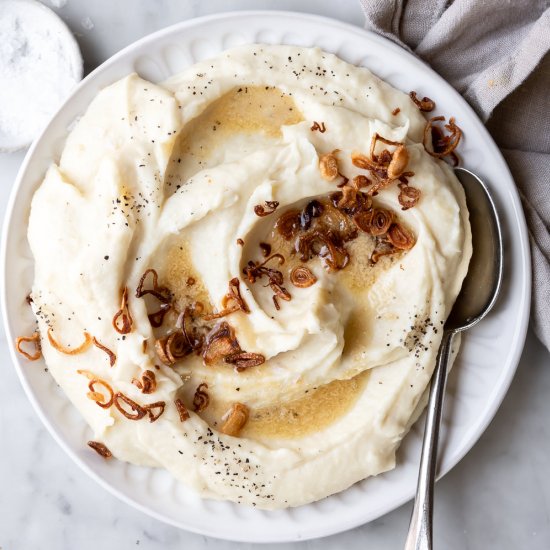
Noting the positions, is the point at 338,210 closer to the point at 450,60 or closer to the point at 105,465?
the point at 450,60

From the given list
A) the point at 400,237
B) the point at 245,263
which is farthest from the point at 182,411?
the point at 400,237

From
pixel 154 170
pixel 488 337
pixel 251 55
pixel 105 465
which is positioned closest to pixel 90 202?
pixel 154 170

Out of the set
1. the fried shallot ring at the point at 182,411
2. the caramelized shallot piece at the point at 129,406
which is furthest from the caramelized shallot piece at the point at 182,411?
the caramelized shallot piece at the point at 129,406

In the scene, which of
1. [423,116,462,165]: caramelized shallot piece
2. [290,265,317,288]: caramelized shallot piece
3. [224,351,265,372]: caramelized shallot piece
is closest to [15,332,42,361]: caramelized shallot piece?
[224,351,265,372]: caramelized shallot piece

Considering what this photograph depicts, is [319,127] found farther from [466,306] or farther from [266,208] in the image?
[466,306]

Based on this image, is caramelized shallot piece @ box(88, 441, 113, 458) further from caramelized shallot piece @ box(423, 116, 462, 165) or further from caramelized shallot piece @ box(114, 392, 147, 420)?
caramelized shallot piece @ box(423, 116, 462, 165)
